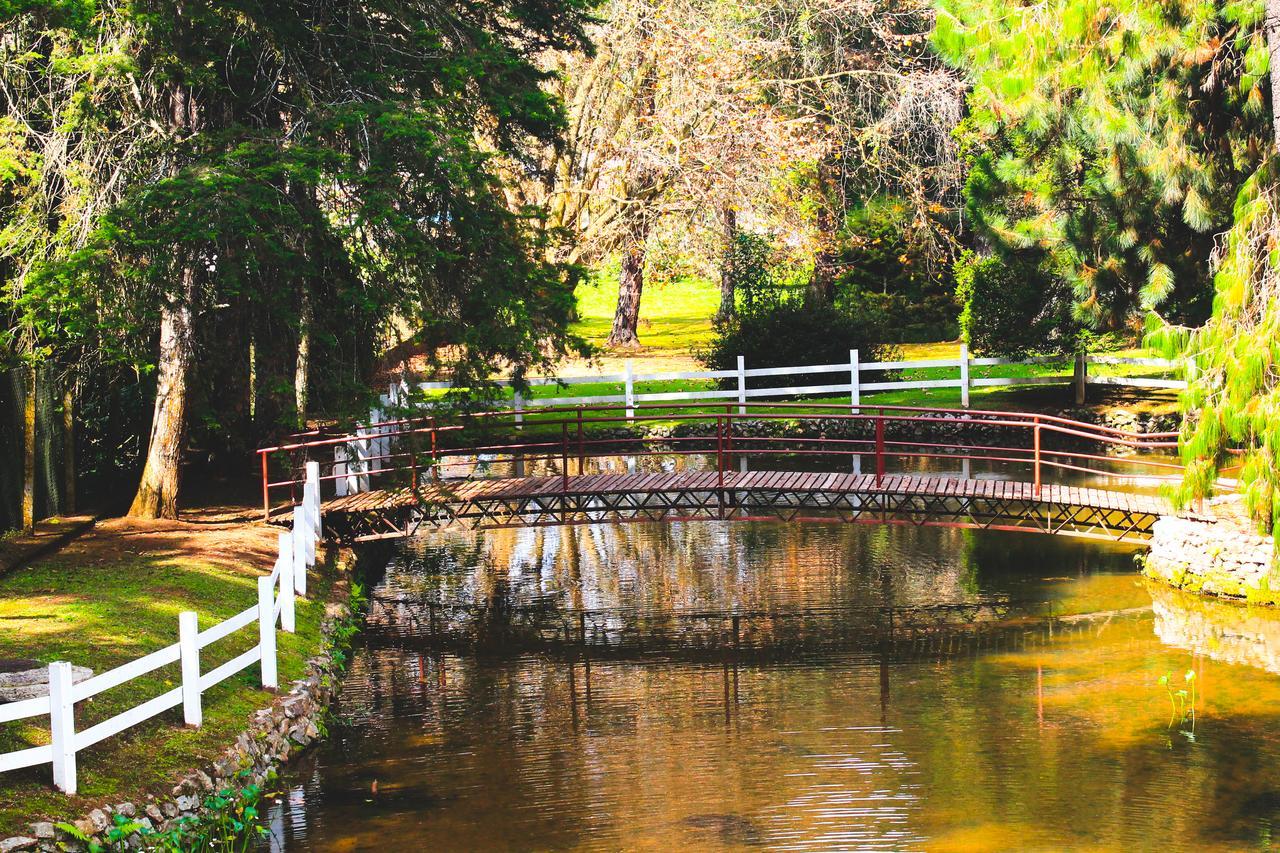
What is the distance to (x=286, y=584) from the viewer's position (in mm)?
13016

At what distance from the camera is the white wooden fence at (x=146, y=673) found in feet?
27.0

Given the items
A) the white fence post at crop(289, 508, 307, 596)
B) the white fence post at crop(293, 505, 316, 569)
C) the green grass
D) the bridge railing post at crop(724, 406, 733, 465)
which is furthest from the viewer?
the green grass

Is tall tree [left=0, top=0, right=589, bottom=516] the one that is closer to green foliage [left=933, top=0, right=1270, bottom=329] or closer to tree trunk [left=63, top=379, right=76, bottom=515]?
tree trunk [left=63, top=379, right=76, bottom=515]

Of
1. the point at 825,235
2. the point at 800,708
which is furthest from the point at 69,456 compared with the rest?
the point at 825,235

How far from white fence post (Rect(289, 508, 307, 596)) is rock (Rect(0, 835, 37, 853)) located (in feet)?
21.6

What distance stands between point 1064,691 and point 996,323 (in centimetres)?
1718

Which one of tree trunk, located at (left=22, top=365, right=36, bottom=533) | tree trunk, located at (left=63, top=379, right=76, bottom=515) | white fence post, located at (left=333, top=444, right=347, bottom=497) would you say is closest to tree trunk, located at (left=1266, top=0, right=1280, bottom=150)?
white fence post, located at (left=333, top=444, right=347, bottom=497)

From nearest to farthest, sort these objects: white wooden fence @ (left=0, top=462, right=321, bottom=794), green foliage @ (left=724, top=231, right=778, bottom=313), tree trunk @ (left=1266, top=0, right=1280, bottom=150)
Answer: white wooden fence @ (left=0, top=462, right=321, bottom=794) → tree trunk @ (left=1266, top=0, right=1280, bottom=150) → green foliage @ (left=724, top=231, right=778, bottom=313)

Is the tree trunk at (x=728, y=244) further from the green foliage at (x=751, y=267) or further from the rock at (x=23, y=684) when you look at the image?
the rock at (x=23, y=684)

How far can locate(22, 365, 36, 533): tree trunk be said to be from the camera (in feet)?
55.2

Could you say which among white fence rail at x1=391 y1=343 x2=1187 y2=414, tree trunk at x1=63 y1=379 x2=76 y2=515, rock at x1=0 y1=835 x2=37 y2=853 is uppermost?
white fence rail at x1=391 y1=343 x2=1187 y2=414

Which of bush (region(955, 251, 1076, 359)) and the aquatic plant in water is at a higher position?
bush (region(955, 251, 1076, 359))

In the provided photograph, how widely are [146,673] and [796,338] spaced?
62.4ft

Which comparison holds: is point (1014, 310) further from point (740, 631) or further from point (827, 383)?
point (740, 631)
